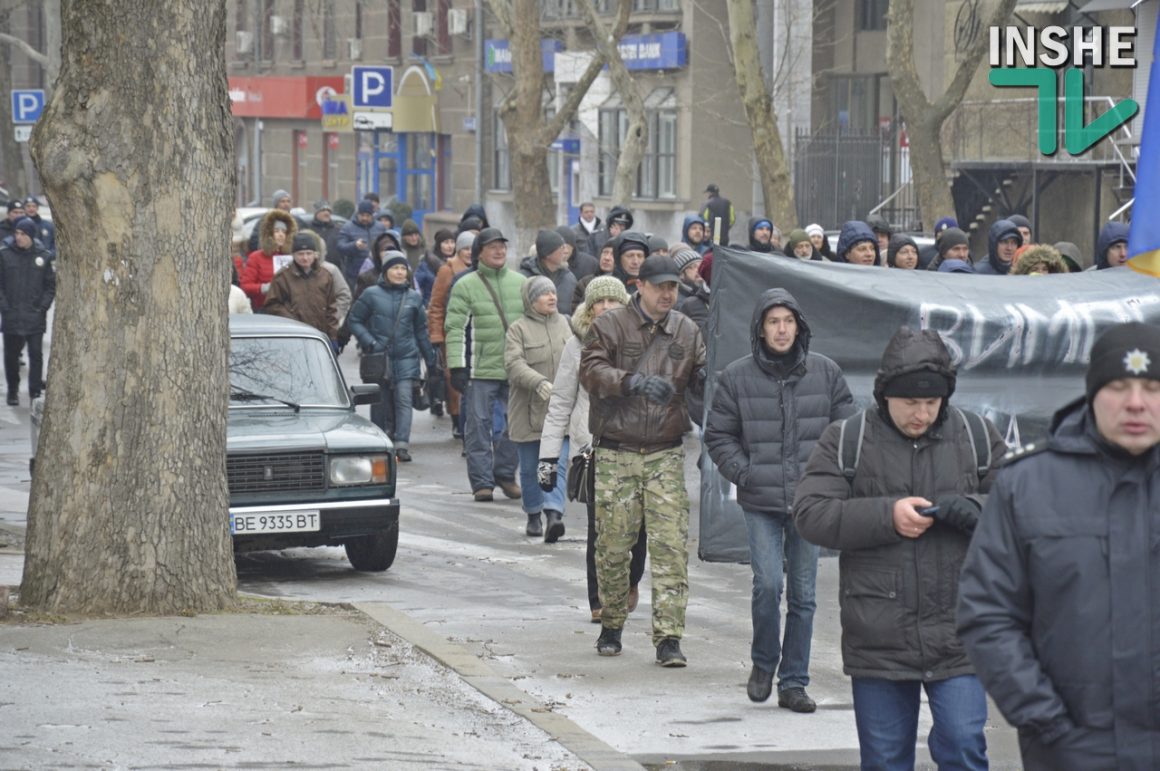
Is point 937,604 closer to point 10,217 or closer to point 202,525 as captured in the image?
point 202,525

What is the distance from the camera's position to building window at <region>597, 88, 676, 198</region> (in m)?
43.5

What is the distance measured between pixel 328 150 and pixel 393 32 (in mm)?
5382

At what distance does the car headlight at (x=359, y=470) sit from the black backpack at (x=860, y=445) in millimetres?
5799

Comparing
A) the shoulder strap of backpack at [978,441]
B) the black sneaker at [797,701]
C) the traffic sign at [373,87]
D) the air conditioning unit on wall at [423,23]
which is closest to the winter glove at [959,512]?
the shoulder strap of backpack at [978,441]

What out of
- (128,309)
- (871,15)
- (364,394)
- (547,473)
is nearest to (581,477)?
(547,473)

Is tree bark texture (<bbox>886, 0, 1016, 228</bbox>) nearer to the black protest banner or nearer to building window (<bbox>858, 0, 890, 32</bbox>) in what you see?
the black protest banner

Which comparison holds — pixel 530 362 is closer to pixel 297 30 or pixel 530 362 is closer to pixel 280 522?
pixel 280 522

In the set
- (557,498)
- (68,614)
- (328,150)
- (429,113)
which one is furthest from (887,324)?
(328,150)

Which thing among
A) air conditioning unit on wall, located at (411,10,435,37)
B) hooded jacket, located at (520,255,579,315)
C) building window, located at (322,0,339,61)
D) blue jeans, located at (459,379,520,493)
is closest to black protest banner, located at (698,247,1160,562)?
blue jeans, located at (459,379,520,493)

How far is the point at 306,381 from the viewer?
12734mm

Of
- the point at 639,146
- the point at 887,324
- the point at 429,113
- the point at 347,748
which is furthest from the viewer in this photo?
the point at 429,113

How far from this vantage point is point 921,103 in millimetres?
24703

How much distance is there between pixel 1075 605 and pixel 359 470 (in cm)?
760

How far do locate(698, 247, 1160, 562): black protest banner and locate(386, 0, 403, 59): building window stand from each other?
4472cm
